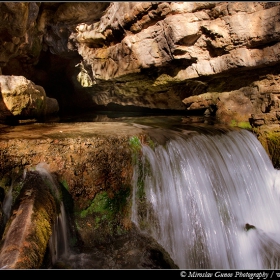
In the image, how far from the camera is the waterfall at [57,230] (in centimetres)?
306

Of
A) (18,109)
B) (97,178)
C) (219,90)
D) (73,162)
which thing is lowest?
(97,178)

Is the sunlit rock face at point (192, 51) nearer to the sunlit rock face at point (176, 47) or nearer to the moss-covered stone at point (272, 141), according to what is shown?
the sunlit rock face at point (176, 47)

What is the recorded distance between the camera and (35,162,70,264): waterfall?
3.06m

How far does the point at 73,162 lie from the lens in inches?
148

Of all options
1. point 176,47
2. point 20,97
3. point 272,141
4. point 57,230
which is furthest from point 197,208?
point 20,97

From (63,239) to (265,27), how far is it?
6.17m

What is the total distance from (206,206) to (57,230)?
2.45 m

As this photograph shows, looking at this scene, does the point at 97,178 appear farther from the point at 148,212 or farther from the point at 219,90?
the point at 219,90

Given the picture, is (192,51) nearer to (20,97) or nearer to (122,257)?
(20,97)

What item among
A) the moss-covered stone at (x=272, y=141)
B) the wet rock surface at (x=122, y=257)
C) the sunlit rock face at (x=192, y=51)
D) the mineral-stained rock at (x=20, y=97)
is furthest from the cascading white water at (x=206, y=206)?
the mineral-stained rock at (x=20, y=97)

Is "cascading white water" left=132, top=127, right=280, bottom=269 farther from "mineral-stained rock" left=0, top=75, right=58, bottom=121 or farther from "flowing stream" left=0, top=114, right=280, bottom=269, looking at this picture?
"mineral-stained rock" left=0, top=75, right=58, bottom=121

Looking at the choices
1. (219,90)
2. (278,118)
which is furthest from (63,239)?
(219,90)

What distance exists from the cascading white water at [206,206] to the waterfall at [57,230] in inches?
41.0
